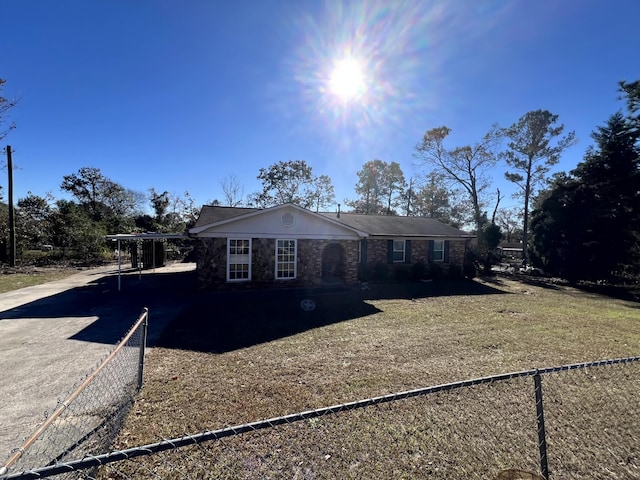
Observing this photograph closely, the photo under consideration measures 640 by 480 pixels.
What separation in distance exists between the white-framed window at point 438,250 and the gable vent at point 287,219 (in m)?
9.44

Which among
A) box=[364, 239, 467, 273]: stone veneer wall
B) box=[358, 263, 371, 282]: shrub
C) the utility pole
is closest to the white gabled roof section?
box=[358, 263, 371, 282]: shrub

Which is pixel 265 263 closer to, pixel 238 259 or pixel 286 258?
pixel 286 258

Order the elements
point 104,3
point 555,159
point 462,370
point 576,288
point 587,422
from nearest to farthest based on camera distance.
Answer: point 587,422
point 462,370
point 104,3
point 576,288
point 555,159

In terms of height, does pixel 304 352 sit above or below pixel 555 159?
below

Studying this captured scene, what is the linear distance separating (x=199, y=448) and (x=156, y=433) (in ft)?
2.15

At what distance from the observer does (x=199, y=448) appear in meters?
3.54

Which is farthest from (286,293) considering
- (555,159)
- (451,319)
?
(555,159)

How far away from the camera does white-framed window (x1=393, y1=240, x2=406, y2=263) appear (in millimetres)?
17797

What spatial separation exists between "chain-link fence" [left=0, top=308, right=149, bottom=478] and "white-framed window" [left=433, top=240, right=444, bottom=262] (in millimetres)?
16855

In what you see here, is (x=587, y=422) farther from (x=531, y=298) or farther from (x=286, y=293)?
(x=531, y=298)

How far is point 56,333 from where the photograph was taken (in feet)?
24.6

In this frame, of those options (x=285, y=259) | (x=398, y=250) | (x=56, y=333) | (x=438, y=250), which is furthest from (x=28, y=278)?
(x=438, y=250)

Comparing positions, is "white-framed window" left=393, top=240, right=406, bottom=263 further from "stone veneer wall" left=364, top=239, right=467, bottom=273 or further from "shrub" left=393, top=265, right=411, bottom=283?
"shrub" left=393, top=265, right=411, bottom=283

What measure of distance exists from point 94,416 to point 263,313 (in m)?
5.93
